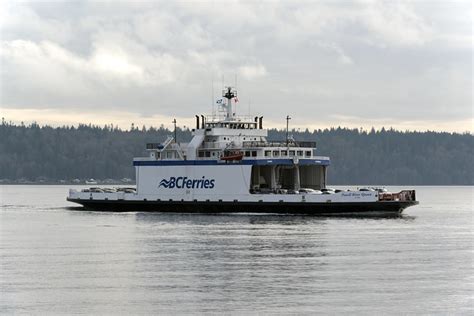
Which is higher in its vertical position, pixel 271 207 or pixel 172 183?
pixel 172 183

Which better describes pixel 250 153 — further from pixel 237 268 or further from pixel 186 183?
pixel 237 268

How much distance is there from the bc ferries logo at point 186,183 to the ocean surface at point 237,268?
27.9ft

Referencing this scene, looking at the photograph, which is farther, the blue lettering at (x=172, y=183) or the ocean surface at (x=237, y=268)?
the blue lettering at (x=172, y=183)

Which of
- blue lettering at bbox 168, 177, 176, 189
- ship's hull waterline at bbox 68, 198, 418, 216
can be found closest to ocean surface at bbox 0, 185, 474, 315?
ship's hull waterline at bbox 68, 198, 418, 216

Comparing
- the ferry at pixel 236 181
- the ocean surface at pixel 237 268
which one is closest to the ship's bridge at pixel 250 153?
the ferry at pixel 236 181

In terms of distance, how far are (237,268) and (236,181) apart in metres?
40.1

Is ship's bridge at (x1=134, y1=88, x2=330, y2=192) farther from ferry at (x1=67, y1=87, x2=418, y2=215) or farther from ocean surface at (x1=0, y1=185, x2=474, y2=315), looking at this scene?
ocean surface at (x1=0, y1=185, x2=474, y2=315)

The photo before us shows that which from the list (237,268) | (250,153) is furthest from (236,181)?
(237,268)

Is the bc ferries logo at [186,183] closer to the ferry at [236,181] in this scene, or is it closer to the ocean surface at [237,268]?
the ferry at [236,181]

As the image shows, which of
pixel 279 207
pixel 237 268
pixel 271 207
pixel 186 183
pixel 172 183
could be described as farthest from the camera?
pixel 172 183

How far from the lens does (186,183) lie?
3809 inches

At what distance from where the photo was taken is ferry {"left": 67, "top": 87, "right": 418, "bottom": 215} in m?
90.1

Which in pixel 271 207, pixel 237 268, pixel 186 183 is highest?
pixel 186 183

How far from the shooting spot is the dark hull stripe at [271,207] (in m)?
89.5
